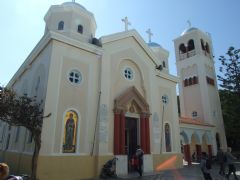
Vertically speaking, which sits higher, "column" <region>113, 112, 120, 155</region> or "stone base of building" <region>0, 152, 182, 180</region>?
"column" <region>113, 112, 120, 155</region>

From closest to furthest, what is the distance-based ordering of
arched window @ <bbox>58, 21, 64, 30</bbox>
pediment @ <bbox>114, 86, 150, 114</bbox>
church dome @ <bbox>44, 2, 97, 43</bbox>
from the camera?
pediment @ <bbox>114, 86, 150, 114</bbox>, church dome @ <bbox>44, 2, 97, 43</bbox>, arched window @ <bbox>58, 21, 64, 30</bbox>

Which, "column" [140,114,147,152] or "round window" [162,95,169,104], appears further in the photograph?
"round window" [162,95,169,104]

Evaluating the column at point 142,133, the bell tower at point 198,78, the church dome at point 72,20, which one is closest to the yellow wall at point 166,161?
the column at point 142,133

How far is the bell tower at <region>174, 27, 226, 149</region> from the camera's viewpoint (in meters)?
26.0

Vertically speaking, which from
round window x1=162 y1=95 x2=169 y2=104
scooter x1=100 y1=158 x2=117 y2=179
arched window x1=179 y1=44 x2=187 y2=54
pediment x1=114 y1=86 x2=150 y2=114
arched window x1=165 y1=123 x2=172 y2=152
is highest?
arched window x1=179 y1=44 x2=187 y2=54

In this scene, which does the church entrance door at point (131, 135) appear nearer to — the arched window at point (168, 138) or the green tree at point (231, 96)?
the arched window at point (168, 138)

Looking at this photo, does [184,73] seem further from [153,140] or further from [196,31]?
[153,140]

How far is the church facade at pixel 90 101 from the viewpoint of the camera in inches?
432

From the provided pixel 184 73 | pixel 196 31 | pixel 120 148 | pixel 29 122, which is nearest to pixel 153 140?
pixel 120 148

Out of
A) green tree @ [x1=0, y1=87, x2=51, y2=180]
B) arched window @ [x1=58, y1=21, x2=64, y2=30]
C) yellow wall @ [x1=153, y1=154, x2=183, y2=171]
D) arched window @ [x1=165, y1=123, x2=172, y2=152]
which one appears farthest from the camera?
arched window @ [x1=165, y1=123, x2=172, y2=152]

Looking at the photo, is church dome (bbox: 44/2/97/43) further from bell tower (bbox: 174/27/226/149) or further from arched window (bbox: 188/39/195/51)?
arched window (bbox: 188/39/195/51)

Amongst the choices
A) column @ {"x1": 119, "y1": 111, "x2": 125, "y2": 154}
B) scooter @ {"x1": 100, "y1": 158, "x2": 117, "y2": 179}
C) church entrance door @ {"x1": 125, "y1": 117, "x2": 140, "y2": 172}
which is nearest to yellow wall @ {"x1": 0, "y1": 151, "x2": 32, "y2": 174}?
scooter @ {"x1": 100, "y1": 158, "x2": 117, "y2": 179}

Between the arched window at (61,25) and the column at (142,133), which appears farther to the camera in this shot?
the arched window at (61,25)

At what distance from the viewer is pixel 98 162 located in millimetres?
11492
